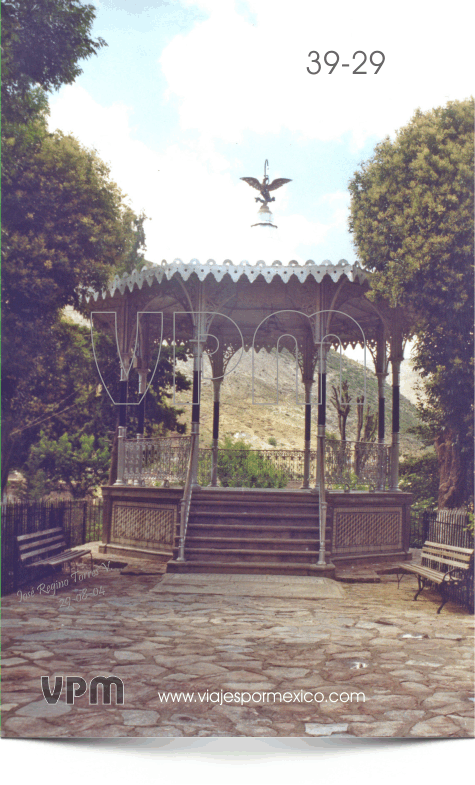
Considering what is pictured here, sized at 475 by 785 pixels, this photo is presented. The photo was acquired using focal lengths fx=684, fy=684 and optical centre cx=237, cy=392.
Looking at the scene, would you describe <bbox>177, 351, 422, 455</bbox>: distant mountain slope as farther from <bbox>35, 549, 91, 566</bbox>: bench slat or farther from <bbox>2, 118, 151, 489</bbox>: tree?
<bbox>35, 549, 91, 566</bbox>: bench slat

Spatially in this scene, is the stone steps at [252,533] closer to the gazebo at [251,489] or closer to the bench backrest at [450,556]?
the gazebo at [251,489]

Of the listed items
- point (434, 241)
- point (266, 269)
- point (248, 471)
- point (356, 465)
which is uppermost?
point (434, 241)

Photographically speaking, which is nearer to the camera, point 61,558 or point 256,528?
point 61,558

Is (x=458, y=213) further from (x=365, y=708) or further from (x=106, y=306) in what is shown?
(x=365, y=708)

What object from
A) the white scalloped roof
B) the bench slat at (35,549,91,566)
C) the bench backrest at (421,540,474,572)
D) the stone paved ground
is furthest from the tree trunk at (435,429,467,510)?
the bench slat at (35,549,91,566)

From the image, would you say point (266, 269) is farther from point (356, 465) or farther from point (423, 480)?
point (423, 480)

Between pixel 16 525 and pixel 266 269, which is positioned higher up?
pixel 266 269

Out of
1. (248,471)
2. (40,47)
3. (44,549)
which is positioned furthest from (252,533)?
(40,47)

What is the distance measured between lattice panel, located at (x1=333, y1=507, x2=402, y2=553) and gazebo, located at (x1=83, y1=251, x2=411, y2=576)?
2 cm

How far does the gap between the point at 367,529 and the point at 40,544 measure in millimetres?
5625

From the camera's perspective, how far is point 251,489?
12172 millimetres

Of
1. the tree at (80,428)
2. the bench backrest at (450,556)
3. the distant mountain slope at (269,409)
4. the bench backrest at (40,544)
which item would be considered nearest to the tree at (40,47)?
the bench backrest at (40,544)

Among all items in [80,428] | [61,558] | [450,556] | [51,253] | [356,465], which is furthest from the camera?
[80,428]

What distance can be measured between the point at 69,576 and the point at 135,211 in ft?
36.8
